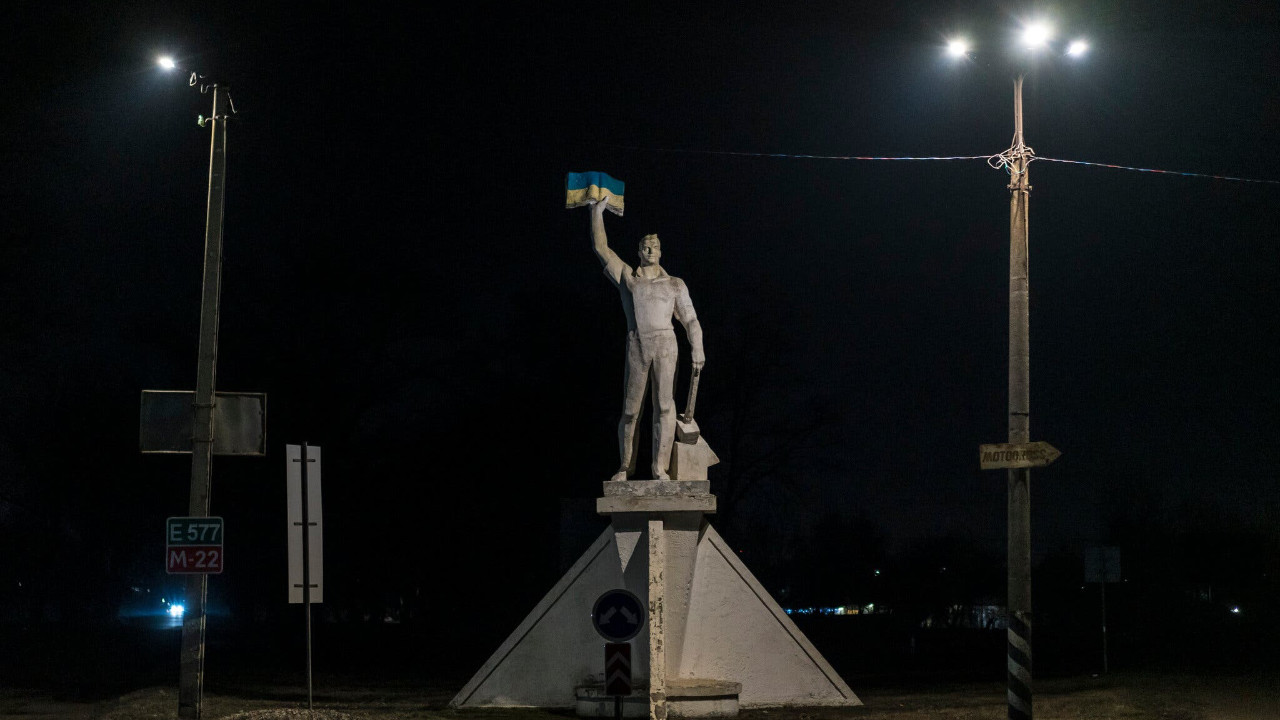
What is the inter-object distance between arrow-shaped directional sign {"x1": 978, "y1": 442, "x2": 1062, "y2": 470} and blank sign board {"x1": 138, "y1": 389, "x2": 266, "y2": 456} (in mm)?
7572

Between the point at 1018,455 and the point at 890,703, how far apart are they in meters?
5.65

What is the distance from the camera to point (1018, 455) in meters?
12.9

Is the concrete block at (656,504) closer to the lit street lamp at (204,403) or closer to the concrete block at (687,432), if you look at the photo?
the concrete block at (687,432)

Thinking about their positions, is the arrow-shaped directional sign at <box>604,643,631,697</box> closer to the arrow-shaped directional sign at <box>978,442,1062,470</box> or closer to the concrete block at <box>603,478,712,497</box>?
the concrete block at <box>603,478,712,497</box>

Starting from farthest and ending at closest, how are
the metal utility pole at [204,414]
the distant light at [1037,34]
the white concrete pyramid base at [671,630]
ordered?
1. the white concrete pyramid base at [671,630]
2. the distant light at [1037,34]
3. the metal utility pole at [204,414]

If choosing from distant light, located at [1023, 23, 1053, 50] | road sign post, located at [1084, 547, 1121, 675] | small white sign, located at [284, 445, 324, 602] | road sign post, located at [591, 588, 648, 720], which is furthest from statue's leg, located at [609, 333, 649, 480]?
road sign post, located at [1084, 547, 1121, 675]

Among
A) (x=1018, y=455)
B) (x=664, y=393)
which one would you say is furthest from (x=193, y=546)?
(x=1018, y=455)

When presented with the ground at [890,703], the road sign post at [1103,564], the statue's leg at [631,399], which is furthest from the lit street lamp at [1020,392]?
the road sign post at [1103,564]

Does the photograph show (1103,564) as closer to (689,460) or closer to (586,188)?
(689,460)

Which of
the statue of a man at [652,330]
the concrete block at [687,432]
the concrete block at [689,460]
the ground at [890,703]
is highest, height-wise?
the statue of a man at [652,330]

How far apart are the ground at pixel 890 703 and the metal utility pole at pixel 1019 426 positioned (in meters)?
2.58

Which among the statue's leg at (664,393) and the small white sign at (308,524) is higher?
the statue's leg at (664,393)

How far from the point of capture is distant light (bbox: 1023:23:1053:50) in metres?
13.1

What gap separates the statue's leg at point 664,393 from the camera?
15.5 metres
